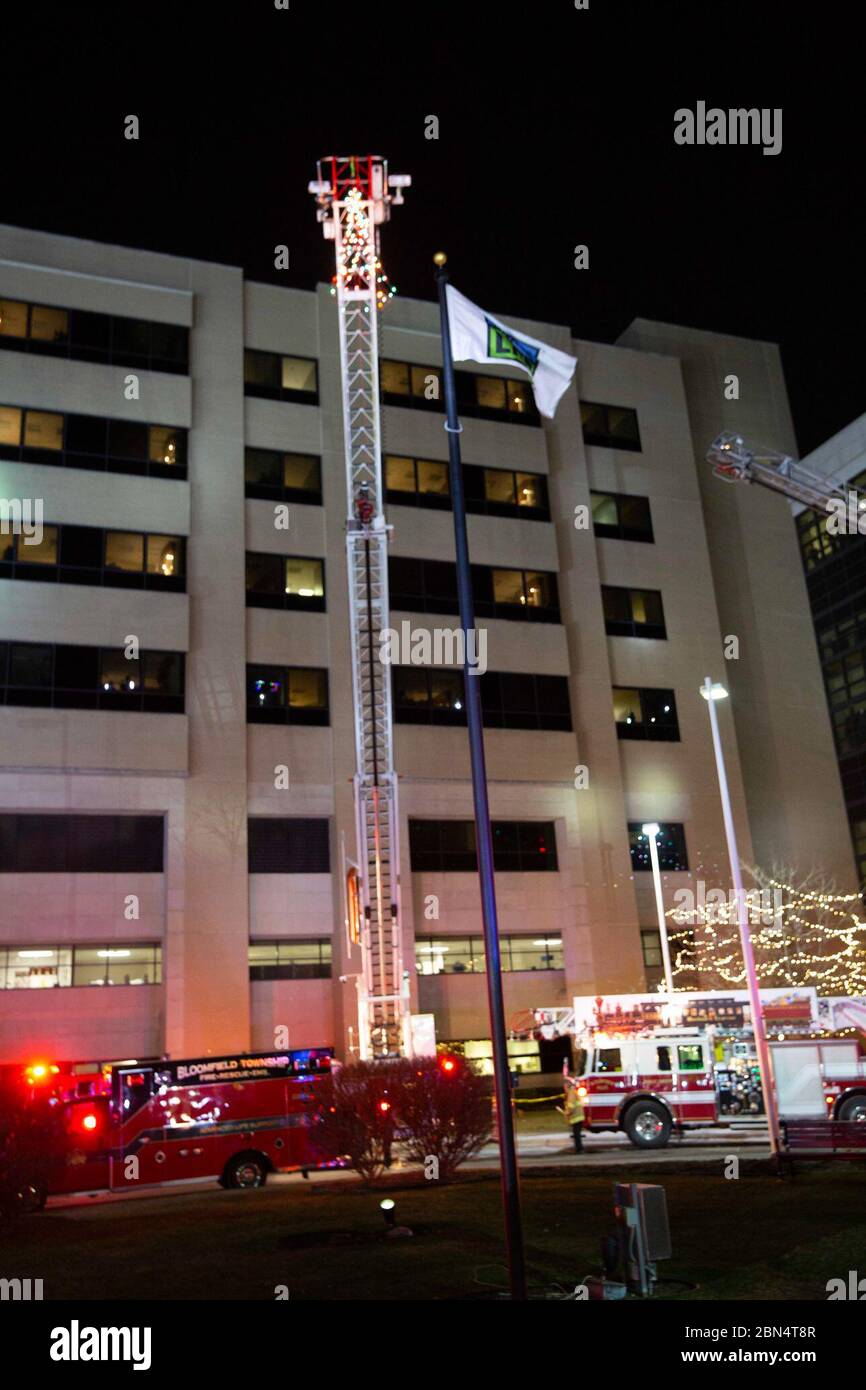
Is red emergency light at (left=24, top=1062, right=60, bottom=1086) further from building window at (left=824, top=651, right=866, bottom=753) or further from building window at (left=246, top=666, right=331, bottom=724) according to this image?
building window at (left=824, top=651, right=866, bottom=753)

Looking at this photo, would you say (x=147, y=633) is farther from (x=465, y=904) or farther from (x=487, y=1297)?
(x=487, y=1297)

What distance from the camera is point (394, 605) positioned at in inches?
1702

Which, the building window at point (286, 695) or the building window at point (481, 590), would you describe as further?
the building window at point (481, 590)

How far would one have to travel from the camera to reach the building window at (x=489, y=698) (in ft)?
141

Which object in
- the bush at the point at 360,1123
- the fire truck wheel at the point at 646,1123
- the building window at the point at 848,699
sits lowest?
the fire truck wheel at the point at 646,1123

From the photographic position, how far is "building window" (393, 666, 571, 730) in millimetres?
42906

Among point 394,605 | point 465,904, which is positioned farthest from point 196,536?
point 465,904

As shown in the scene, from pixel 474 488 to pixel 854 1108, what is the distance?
28981 millimetres

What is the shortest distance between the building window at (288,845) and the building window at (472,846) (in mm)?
3385

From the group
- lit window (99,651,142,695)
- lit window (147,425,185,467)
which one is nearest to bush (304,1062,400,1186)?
lit window (99,651,142,695)

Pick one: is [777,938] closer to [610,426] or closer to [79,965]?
[610,426]

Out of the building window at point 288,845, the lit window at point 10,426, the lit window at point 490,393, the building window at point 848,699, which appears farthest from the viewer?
the building window at point 848,699
